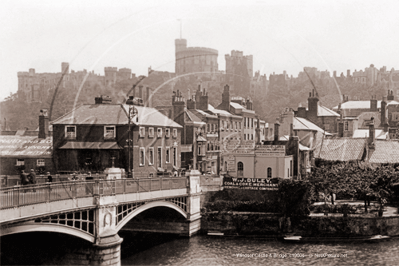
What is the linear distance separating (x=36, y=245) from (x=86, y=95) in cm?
5042

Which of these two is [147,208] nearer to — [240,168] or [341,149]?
[240,168]

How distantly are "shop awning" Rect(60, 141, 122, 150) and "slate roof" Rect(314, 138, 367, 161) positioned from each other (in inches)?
1059

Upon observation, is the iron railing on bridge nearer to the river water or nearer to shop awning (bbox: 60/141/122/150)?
the river water

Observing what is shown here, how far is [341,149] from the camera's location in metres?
60.1

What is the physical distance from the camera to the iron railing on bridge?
2155 centimetres

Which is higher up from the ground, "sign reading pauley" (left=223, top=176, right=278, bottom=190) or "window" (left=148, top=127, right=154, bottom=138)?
"window" (left=148, top=127, right=154, bottom=138)

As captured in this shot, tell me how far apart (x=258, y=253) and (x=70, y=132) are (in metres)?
21.9

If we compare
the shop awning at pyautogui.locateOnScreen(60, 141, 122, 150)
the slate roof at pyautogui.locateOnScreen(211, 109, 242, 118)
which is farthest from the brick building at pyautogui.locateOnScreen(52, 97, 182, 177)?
the slate roof at pyautogui.locateOnScreen(211, 109, 242, 118)

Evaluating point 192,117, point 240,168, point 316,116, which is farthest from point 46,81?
point 240,168

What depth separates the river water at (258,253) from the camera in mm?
34125

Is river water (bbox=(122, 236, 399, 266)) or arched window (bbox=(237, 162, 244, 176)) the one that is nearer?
river water (bbox=(122, 236, 399, 266))

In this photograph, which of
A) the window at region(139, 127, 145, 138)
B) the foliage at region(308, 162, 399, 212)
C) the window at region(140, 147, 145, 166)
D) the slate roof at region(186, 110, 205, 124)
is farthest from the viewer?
the slate roof at region(186, 110, 205, 124)

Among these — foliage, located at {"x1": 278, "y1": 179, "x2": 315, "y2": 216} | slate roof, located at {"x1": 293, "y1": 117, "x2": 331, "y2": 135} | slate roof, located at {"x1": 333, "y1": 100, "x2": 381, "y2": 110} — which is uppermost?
slate roof, located at {"x1": 333, "y1": 100, "x2": 381, "y2": 110}

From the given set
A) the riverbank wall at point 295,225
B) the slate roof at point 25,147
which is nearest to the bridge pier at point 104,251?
the riverbank wall at point 295,225
